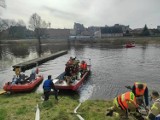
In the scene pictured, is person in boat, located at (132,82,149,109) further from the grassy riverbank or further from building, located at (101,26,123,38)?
building, located at (101,26,123,38)

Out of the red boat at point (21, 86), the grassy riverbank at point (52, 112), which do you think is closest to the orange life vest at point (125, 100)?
the grassy riverbank at point (52, 112)

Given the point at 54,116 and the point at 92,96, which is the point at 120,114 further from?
the point at 92,96

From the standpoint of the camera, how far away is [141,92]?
1273 centimetres

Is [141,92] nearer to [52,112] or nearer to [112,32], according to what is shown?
[52,112]

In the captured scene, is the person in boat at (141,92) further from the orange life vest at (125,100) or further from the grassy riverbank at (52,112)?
the grassy riverbank at (52,112)

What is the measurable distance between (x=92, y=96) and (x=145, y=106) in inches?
318

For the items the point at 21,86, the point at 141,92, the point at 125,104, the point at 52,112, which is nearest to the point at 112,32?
the point at 21,86

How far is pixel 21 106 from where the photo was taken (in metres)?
14.9

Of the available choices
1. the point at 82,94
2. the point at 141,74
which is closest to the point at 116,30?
the point at 141,74

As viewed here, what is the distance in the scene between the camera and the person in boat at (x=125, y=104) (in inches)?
423

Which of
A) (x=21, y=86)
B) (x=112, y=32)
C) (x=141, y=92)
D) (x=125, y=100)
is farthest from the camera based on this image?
(x=112, y=32)

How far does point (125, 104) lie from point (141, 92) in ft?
7.63

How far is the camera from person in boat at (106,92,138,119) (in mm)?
10734

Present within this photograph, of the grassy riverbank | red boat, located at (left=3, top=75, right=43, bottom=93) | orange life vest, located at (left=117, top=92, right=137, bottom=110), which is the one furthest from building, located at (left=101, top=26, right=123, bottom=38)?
orange life vest, located at (left=117, top=92, right=137, bottom=110)
